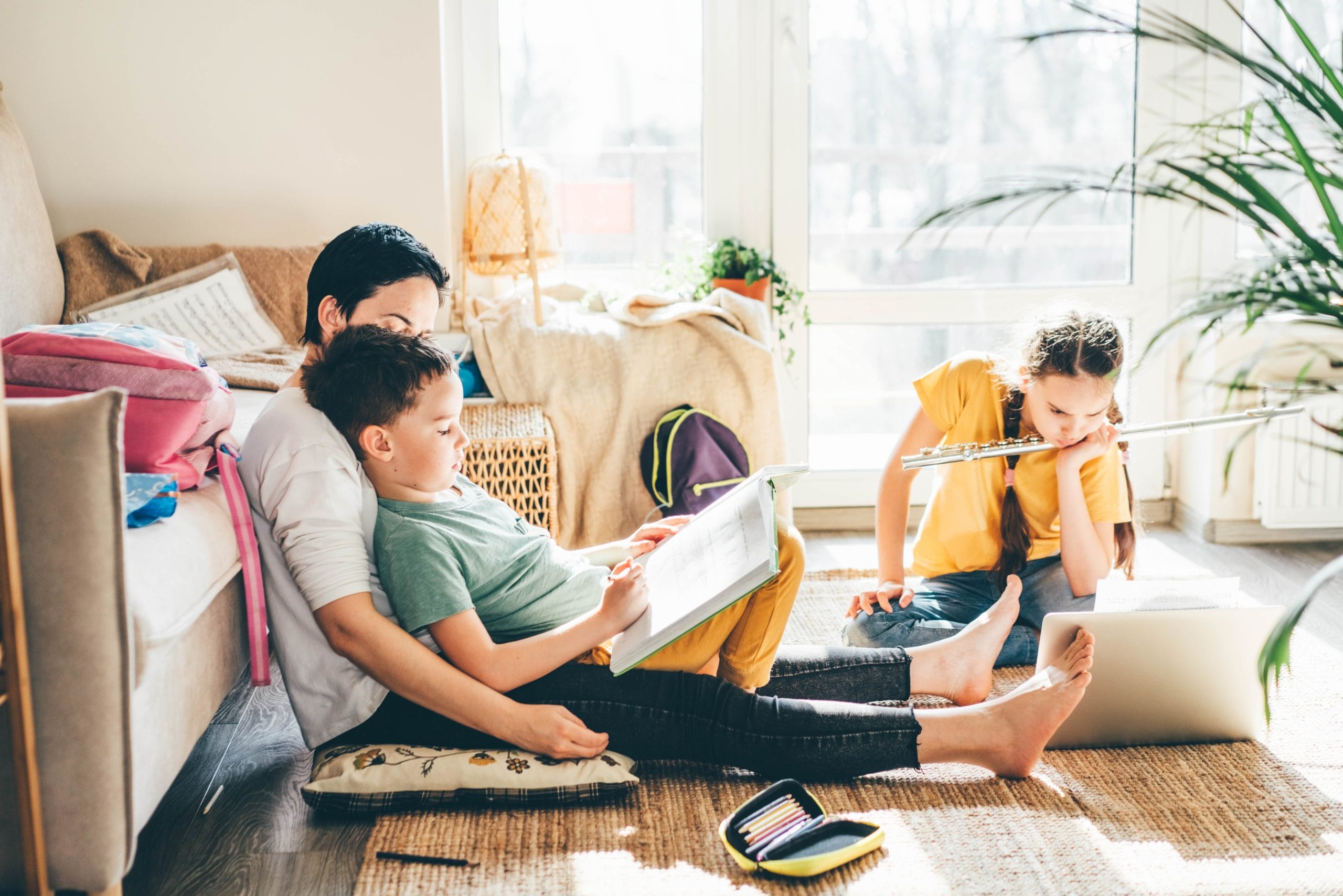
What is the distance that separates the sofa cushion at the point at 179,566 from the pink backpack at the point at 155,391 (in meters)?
0.03

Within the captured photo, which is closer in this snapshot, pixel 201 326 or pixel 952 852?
pixel 952 852

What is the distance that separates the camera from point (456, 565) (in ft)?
4.64

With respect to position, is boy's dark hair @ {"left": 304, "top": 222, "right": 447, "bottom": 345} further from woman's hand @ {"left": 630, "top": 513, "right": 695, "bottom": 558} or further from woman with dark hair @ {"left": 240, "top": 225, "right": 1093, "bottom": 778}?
woman's hand @ {"left": 630, "top": 513, "right": 695, "bottom": 558}

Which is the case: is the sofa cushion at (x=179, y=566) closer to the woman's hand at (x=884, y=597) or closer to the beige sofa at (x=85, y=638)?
the beige sofa at (x=85, y=638)

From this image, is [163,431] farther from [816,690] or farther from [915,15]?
[915,15]

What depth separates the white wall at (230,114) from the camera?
2658 millimetres

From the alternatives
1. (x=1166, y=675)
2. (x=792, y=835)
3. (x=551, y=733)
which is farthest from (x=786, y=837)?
(x=1166, y=675)

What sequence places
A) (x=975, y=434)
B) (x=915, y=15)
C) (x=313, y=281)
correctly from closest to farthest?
(x=313, y=281) → (x=975, y=434) → (x=915, y=15)

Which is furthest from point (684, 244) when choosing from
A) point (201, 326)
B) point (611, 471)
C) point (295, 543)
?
point (295, 543)

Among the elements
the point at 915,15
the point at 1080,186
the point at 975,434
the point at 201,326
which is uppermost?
the point at 915,15

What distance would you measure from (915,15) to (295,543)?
2286 millimetres

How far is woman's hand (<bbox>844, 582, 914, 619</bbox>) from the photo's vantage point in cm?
188

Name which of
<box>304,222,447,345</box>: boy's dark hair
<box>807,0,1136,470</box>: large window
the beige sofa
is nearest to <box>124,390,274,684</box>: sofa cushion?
the beige sofa

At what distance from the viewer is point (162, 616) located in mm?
1157
